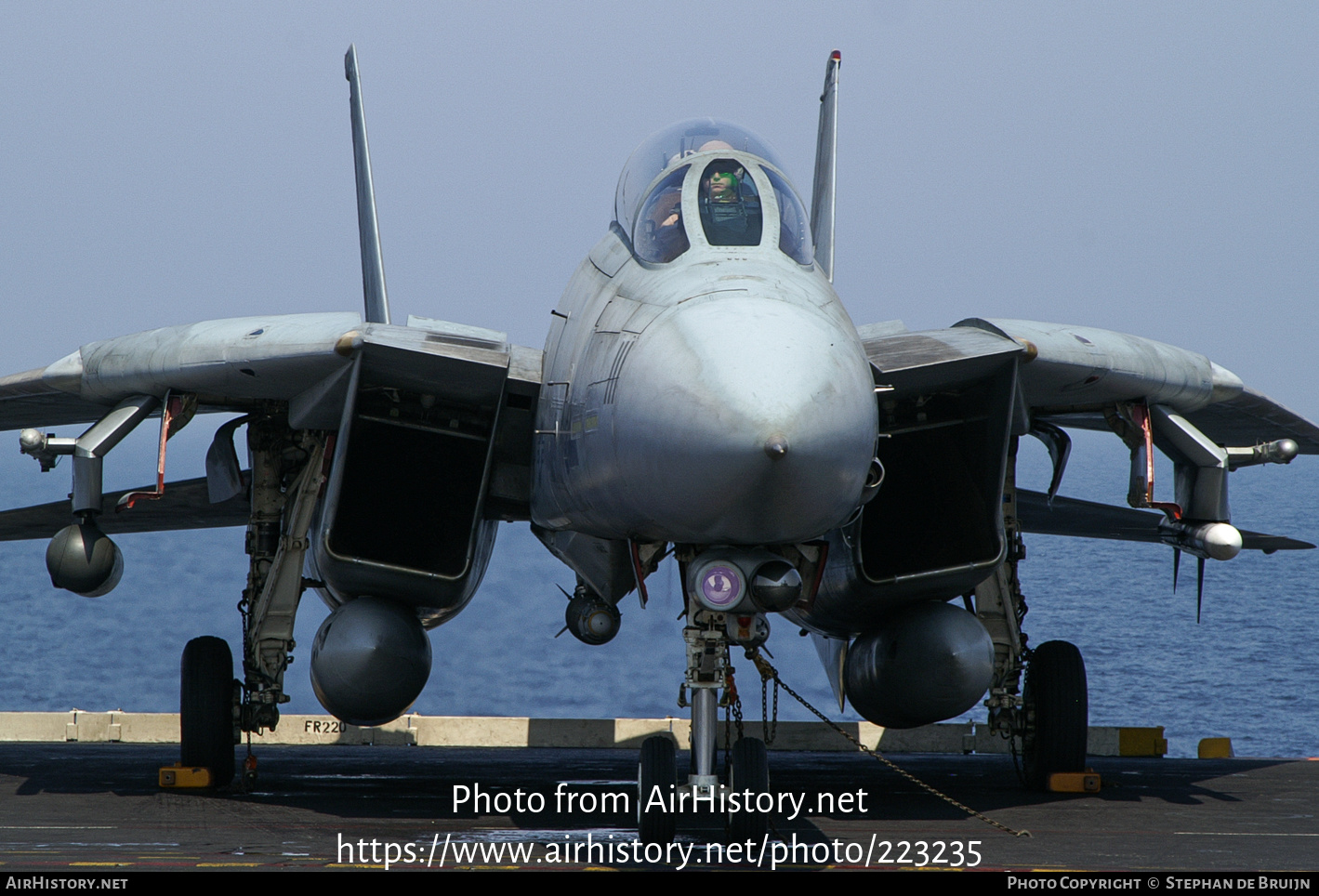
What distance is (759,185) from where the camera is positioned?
790 cm

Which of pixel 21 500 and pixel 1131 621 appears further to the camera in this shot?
pixel 21 500

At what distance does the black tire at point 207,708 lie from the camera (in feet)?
34.6

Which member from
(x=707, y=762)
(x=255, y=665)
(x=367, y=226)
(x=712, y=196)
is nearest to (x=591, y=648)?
(x=367, y=226)

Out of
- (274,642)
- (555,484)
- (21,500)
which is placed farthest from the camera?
(21,500)

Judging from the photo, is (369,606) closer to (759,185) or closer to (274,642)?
(274,642)

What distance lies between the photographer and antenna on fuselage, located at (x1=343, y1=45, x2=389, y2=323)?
1332 cm

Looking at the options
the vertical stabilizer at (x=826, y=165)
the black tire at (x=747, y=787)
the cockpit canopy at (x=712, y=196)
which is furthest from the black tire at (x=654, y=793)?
the vertical stabilizer at (x=826, y=165)

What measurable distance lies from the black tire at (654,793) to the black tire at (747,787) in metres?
0.30

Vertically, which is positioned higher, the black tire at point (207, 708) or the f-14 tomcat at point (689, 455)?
the f-14 tomcat at point (689, 455)

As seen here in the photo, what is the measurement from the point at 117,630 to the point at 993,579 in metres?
34.5

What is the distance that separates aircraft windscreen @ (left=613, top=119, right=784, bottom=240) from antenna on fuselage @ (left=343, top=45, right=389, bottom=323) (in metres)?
5.01

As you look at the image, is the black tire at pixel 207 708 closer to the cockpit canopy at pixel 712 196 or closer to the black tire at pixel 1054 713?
the cockpit canopy at pixel 712 196

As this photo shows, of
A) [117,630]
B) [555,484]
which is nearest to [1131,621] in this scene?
[117,630]

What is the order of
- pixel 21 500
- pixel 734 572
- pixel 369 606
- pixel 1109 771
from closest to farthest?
pixel 734 572 < pixel 369 606 < pixel 1109 771 < pixel 21 500
